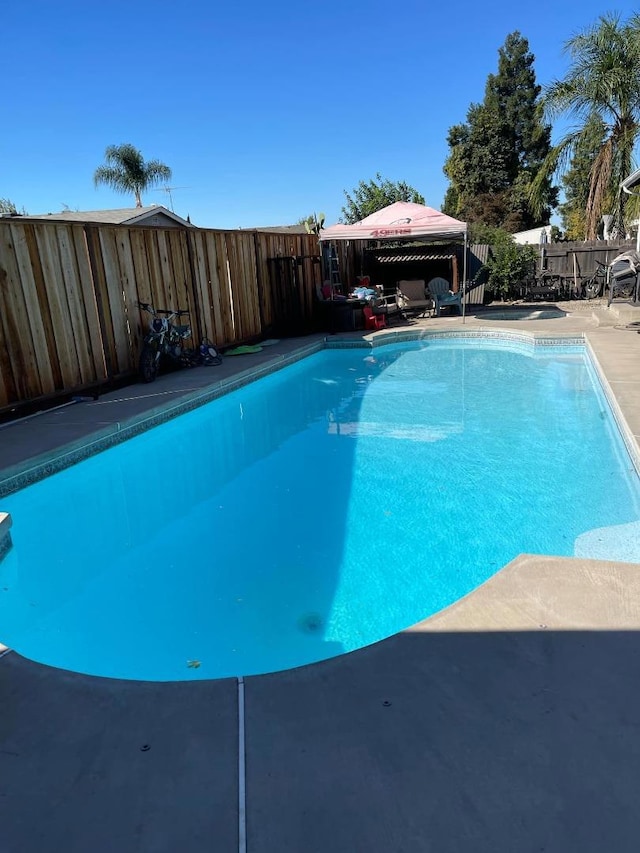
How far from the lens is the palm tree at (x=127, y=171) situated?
3231cm

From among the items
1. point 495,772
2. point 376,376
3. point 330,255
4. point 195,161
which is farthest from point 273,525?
point 195,161

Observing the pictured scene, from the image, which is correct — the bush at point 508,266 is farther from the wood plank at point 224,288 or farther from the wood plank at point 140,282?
the wood plank at point 140,282

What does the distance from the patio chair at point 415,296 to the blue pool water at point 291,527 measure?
6963mm

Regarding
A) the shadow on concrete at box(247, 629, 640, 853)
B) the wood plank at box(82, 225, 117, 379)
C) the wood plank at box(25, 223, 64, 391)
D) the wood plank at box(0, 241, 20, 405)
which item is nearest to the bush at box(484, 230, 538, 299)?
the wood plank at box(82, 225, 117, 379)

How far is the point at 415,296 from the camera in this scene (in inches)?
547

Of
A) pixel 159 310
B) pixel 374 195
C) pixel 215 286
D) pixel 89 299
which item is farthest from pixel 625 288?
pixel 374 195

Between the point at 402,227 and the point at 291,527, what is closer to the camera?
the point at 291,527

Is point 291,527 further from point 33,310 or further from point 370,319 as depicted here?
point 370,319

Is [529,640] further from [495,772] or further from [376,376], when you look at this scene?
[376,376]

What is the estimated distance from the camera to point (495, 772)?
148 cm

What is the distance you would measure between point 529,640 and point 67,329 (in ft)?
19.2

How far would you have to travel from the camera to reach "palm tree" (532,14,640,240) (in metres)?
14.8

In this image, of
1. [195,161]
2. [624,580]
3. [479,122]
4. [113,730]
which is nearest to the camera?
[113,730]

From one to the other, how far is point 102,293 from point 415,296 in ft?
28.3
